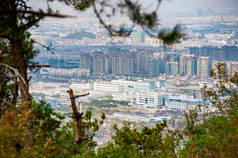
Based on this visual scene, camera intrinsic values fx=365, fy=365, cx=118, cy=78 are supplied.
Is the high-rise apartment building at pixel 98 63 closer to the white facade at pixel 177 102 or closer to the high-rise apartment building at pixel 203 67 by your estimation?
the high-rise apartment building at pixel 203 67

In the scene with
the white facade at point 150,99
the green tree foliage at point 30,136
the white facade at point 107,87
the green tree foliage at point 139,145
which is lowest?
the white facade at point 150,99

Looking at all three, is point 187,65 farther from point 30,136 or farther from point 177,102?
point 30,136

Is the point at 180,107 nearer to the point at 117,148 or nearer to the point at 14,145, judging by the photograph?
the point at 117,148

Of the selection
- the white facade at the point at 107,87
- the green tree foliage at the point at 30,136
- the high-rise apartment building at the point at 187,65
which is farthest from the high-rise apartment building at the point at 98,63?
the green tree foliage at the point at 30,136

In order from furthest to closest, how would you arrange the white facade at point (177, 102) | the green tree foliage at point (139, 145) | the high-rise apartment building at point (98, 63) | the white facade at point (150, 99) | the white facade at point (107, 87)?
the high-rise apartment building at point (98, 63)
the white facade at point (107, 87)
the white facade at point (150, 99)
the white facade at point (177, 102)
the green tree foliage at point (139, 145)

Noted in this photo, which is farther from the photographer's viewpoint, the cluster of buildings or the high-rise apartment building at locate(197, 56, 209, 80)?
the cluster of buildings

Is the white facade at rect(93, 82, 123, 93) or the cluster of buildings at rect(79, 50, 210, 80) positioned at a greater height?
the cluster of buildings at rect(79, 50, 210, 80)

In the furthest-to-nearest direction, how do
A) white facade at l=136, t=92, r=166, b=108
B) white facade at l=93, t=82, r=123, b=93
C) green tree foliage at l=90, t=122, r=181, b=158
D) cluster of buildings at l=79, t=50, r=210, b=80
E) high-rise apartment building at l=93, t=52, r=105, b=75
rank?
high-rise apartment building at l=93, t=52, r=105, b=75, cluster of buildings at l=79, t=50, r=210, b=80, white facade at l=93, t=82, r=123, b=93, white facade at l=136, t=92, r=166, b=108, green tree foliage at l=90, t=122, r=181, b=158

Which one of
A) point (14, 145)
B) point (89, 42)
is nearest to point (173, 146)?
point (14, 145)

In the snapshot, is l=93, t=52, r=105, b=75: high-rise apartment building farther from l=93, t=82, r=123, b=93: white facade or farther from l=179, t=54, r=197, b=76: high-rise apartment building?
l=179, t=54, r=197, b=76: high-rise apartment building

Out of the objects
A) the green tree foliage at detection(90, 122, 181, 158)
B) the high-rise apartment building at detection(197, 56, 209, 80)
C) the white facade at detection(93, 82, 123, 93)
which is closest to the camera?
the green tree foliage at detection(90, 122, 181, 158)

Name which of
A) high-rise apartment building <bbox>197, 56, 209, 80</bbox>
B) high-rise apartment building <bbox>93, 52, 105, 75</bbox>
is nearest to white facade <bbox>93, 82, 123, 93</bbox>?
high-rise apartment building <bbox>93, 52, 105, 75</bbox>
